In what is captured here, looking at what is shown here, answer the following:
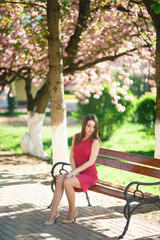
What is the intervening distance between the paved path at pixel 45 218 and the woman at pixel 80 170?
0.78ft

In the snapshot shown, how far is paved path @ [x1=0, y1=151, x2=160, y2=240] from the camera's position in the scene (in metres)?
4.24

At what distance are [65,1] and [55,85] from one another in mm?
2646

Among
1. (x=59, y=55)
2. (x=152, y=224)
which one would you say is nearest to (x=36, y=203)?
(x=152, y=224)

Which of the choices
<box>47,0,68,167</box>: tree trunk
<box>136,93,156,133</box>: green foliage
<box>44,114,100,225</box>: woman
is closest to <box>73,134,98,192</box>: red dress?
<box>44,114,100,225</box>: woman

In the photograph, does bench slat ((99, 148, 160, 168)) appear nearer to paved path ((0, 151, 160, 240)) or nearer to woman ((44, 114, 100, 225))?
woman ((44, 114, 100, 225))

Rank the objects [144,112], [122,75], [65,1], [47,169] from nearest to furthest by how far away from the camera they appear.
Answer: [65,1]
[47,169]
[122,75]
[144,112]

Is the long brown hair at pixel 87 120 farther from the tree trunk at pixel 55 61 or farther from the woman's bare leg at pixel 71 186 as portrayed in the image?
the tree trunk at pixel 55 61

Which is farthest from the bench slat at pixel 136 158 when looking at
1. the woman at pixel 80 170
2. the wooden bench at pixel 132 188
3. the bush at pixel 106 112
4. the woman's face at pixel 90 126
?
the bush at pixel 106 112

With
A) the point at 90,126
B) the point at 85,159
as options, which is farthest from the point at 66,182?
the point at 90,126

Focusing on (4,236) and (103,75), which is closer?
(4,236)

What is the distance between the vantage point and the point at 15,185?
6.81 meters

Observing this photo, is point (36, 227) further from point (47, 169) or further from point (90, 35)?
point (90, 35)

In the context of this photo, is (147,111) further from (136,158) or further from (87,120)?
(87,120)

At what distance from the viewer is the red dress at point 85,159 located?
4714 millimetres
